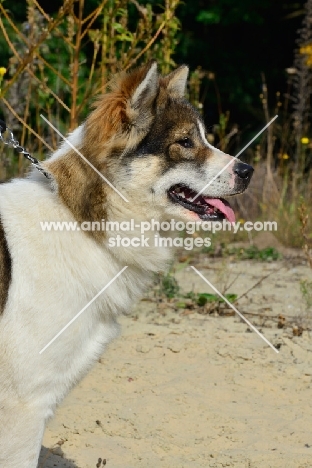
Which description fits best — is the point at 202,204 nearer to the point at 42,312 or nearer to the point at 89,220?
the point at 89,220

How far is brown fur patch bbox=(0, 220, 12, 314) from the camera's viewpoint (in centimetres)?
324

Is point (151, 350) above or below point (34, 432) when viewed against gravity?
below

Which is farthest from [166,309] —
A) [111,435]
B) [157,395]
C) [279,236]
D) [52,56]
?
[52,56]

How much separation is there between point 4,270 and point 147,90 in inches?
42.4

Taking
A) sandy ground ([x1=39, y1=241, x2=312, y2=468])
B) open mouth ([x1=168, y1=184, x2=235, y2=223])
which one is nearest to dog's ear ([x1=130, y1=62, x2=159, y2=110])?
open mouth ([x1=168, y1=184, x2=235, y2=223])

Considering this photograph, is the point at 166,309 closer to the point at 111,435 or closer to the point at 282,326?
the point at 282,326

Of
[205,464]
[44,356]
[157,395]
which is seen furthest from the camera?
[157,395]

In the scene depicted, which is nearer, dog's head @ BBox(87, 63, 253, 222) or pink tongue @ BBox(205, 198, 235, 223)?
dog's head @ BBox(87, 63, 253, 222)

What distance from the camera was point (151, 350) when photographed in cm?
511

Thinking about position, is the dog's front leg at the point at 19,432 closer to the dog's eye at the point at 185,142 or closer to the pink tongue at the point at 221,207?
the pink tongue at the point at 221,207

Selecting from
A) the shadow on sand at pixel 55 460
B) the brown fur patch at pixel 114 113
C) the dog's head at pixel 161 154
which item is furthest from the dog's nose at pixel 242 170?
the shadow on sand at pixel 55 460

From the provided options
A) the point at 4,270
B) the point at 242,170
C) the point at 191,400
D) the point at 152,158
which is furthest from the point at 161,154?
the point at 191,400

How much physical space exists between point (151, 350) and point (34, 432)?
76.0 inches

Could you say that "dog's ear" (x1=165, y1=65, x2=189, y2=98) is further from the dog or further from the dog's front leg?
the dog's front leg
